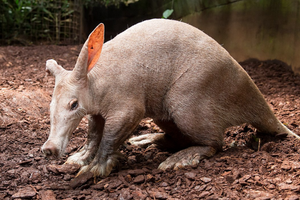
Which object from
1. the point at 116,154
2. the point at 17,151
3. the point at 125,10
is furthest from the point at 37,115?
the point at 125,10

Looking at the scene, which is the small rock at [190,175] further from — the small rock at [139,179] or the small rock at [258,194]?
the small rock at [258,194]

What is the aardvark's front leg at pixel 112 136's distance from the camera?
137 inches

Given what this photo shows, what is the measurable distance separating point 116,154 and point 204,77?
51.5 inches

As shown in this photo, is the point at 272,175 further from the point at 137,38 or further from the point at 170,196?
the point at 137,38

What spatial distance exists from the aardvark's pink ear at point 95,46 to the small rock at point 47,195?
4.21ft

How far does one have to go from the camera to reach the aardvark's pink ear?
3.32 metres

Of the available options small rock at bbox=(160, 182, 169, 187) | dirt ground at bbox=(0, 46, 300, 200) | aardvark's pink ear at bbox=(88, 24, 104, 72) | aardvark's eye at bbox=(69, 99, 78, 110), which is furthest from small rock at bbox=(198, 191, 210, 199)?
aardvark's pink ear at bbox=(88, 24, 104, 72)

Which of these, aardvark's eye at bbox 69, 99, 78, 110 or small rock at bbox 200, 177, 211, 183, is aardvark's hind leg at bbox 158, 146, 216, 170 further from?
aardvark's eye at bbox 69, 99, 78, 110

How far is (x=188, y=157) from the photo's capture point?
12.1 feet

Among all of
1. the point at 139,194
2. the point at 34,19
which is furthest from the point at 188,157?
the point at 34,19

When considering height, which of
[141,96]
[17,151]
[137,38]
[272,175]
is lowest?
[17,151]

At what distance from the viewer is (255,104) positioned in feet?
13.1

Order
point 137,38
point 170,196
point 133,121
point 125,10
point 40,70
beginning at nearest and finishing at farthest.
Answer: point 170,196 → point 133,121 → point 137,38 → point 40,70 → point 125,10

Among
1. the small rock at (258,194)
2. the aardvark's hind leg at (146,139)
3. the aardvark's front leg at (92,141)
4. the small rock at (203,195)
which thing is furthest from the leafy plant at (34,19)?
the small rock at (258,194)
